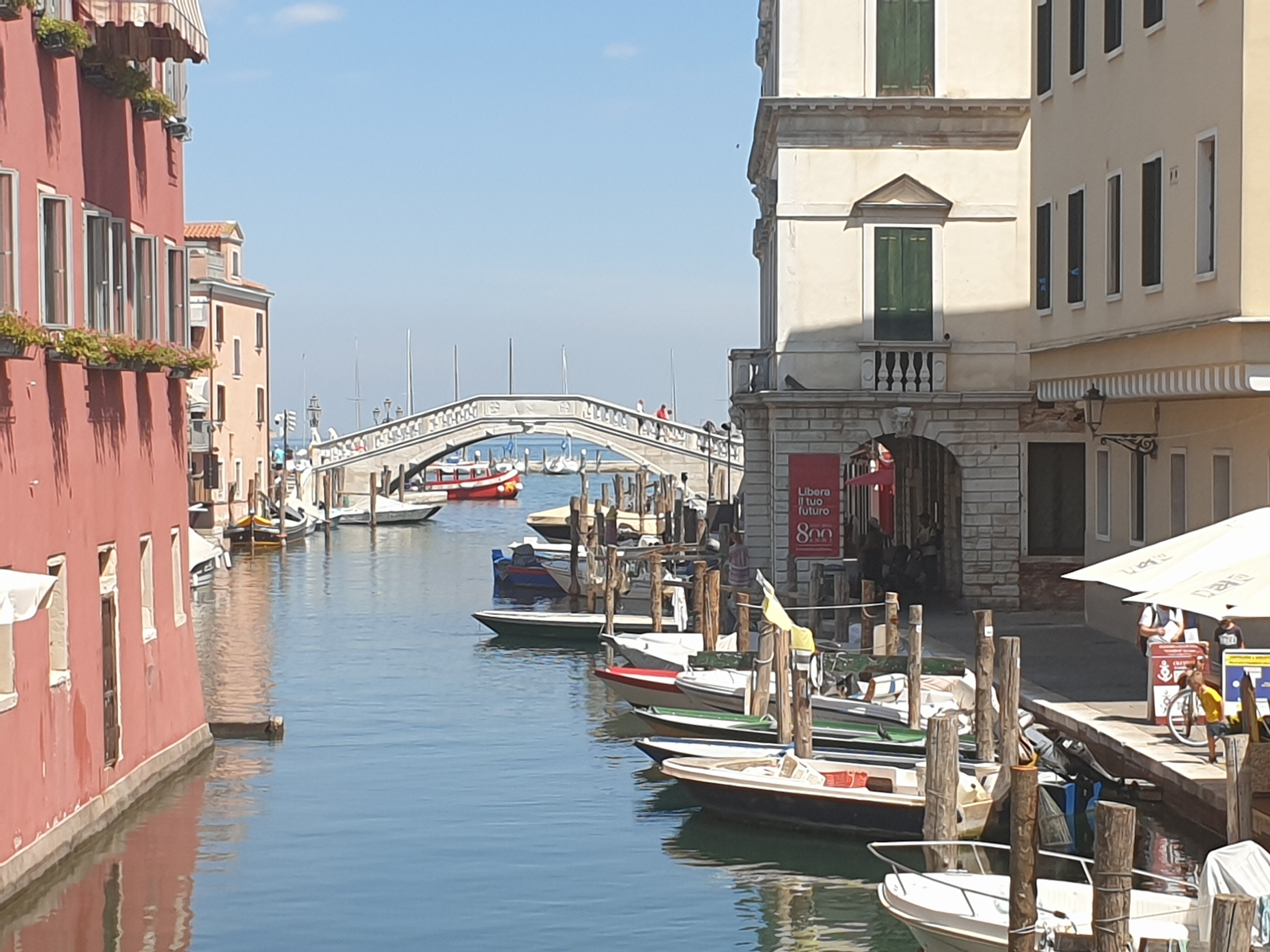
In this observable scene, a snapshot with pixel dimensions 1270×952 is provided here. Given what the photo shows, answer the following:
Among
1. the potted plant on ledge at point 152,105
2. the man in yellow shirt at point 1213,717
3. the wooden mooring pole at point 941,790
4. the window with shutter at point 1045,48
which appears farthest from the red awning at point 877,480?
the wooden mooring pole at point 941,790

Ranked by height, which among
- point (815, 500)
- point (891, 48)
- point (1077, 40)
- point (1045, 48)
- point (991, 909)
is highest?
point (891, 48)

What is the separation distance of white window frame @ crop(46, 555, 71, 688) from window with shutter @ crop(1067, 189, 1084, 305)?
1177 cm

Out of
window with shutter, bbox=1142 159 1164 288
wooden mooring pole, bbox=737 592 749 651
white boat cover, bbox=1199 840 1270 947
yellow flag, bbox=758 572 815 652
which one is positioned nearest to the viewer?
white boat cover, bbox=1199 840 1270 947

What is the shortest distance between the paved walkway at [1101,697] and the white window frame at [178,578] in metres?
7.49

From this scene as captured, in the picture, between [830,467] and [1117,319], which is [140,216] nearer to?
[1117,319]

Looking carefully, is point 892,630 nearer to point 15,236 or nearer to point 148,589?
point 148,589

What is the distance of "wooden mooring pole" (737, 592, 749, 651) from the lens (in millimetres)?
22938

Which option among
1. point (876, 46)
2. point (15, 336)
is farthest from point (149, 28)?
point (876, 46)

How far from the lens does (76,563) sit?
13266mm

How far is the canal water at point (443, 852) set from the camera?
493 inches

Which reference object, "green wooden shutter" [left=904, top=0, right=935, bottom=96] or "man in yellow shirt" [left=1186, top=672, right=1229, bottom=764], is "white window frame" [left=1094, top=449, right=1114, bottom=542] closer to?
"green wooden shutter" [left=904, top=0, right=935, bottom=96]

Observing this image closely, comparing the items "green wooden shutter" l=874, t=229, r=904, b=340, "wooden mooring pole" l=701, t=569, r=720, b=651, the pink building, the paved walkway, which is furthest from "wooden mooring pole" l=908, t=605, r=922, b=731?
"green wooden shutter" l=874, t=229, r=904, b=340

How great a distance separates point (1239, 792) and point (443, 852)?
6.40 metres

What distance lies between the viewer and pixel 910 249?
1013 inches
